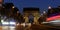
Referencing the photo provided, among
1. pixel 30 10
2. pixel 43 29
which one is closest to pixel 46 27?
pixel 43 29

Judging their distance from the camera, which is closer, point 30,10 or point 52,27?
point 52,27

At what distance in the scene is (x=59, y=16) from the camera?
615 mm

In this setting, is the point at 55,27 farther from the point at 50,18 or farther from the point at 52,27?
the point at 50,18

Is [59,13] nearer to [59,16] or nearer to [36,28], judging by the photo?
[59,16]

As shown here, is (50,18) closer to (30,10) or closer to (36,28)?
(36,28)

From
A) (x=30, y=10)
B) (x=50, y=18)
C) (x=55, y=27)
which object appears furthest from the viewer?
(x=30, y=10)

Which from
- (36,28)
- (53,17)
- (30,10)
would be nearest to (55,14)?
(53,17)

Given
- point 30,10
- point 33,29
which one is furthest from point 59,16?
point 30,10

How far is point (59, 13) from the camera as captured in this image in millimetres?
623

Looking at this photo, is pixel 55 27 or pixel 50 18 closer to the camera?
pixel 55 27

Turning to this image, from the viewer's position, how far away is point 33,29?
0.57 meters

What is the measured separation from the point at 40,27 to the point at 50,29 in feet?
0.11

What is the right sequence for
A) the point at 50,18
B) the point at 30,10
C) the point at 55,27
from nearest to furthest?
the point at 55,27 → the point at 50,18 → the point at 30,10

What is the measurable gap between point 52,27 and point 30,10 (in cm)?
780
